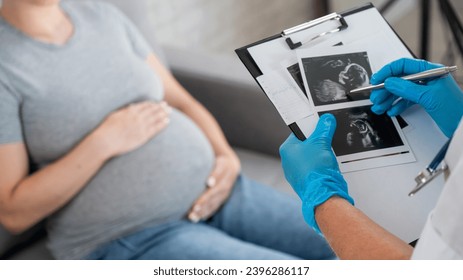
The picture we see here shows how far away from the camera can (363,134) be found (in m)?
1.05

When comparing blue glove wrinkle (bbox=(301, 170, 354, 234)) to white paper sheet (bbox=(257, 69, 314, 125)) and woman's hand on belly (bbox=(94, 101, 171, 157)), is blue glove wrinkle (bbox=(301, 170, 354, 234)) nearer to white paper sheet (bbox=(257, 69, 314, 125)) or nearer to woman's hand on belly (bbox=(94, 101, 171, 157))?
white paper sheet (bbox=(257, 69, 314, 125))

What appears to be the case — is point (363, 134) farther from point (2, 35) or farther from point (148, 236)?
point (2, 35)

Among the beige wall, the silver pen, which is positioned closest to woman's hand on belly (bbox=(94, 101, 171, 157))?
the silver pen

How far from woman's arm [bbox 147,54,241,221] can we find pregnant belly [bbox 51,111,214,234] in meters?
0.04

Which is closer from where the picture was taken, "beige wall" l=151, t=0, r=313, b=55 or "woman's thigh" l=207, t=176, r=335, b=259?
"woman's thigh" l=207, t=176, r=335, b=259

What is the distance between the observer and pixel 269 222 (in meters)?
1.50

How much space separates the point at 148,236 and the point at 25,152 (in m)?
0.34

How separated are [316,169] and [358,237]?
0.19m

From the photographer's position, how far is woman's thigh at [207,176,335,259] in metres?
1.47

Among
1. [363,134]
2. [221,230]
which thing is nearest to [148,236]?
[221,230]

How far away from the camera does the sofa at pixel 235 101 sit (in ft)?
5.52

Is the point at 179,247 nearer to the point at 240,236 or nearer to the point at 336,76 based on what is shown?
the point at 240,236

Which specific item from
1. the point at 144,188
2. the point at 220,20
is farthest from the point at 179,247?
the point at 220,20

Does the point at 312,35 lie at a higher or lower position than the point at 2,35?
lower
